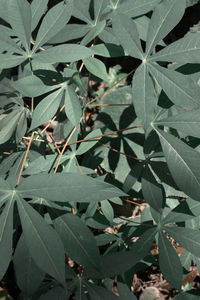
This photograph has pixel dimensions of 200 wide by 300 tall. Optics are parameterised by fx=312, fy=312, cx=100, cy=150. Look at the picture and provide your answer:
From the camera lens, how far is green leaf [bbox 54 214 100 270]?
750 millimetres

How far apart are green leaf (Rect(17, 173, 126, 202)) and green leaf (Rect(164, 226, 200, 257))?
32 cm

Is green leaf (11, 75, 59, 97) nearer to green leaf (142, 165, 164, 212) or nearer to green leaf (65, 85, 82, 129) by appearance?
green leaf (65, 85, 82, 129)

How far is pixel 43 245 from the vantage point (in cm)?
70

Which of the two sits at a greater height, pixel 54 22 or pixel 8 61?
pixel 54 22

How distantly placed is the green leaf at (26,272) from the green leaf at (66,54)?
50cm

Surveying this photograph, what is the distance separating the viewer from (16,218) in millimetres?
959

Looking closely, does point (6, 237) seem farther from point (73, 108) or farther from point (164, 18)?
point (164, 18)

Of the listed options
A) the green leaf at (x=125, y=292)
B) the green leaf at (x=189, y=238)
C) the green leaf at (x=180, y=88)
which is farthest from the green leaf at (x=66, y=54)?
the green leaf at (x=125, y=292)

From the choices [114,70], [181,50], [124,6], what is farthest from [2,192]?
[114,70]

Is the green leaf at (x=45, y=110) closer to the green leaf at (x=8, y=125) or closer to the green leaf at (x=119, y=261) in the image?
the green leaf at (x=8, y=125)

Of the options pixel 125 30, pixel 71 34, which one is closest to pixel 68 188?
pixel 125 30

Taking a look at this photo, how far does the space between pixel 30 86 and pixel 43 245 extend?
45cm

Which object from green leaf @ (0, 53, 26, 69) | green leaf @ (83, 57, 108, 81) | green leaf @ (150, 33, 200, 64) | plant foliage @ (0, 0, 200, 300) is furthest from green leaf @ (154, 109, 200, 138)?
green leaf @ (0, 53, 26, 69)

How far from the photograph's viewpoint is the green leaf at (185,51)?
0.85 m
